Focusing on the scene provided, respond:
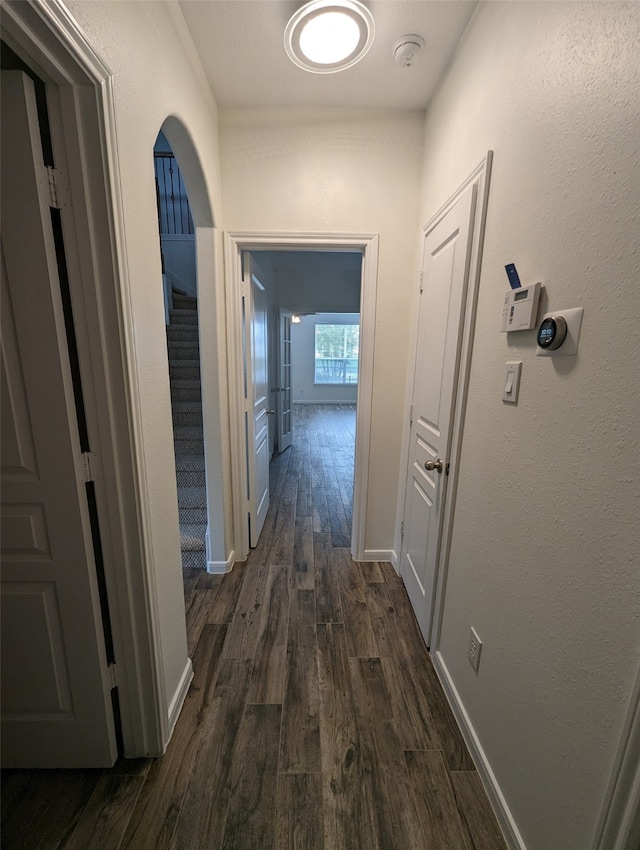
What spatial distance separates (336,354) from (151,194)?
8.70 m

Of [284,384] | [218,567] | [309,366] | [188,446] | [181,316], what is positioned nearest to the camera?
[218,567]

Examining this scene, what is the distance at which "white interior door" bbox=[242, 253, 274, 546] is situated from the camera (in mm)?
2199

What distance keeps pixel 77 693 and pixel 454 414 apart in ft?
5.61

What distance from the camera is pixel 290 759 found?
122cm

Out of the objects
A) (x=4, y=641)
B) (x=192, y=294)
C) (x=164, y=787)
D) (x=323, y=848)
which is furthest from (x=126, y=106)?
(x=192, y=294)

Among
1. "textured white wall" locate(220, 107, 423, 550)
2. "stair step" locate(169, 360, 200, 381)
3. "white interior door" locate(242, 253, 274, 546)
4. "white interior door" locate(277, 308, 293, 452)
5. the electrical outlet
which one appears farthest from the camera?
"white interior door" locate(277, 308, 293, 452)

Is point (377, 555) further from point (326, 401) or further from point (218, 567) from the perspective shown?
point (326, 401)

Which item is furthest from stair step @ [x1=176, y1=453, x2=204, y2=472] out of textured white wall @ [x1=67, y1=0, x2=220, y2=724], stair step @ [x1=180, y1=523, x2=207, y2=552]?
textured white wall @ [x1=67, y1=0, x2=220, y2=724]

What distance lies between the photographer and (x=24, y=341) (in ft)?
2.94

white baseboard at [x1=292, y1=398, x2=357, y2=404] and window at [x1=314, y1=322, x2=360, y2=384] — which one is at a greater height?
window at [x1=314, y1=322, x2=360, y2=384]

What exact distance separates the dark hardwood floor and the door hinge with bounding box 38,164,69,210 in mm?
1816

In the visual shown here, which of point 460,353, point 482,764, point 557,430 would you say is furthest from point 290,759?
point 460,353

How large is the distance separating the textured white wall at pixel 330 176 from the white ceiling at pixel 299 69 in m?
0.09

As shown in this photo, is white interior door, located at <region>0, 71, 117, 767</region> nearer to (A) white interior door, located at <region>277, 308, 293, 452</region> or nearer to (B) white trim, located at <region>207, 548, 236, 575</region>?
(B) white trim, located at <region>207, 548, 236, 575</region>
